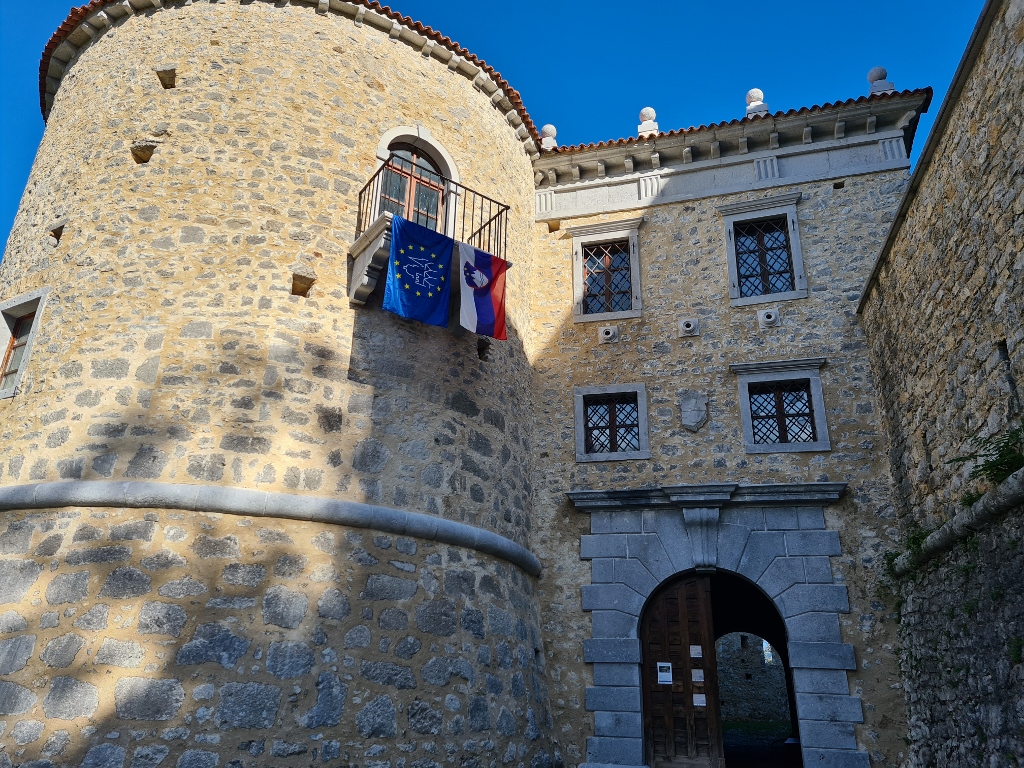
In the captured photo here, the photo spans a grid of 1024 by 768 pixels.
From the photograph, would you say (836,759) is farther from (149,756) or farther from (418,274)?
(418,274)

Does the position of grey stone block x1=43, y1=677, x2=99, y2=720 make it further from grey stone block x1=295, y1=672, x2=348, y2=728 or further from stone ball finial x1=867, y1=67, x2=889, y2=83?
stone ball finial x1=867, y1=67, x2=889, y2=83

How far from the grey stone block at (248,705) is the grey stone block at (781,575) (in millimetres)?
5744

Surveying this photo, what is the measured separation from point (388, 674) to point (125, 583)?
244 cm

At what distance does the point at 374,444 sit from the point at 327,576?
150cm

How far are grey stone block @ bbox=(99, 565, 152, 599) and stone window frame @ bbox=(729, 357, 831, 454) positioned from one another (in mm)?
7092

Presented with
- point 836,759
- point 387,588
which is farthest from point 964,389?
point 387,588

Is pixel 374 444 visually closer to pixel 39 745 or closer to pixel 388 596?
pixel 388 596

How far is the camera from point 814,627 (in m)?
8.92

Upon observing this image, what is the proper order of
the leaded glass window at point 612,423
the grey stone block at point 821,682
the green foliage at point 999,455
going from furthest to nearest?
the leaded glass window at point 612,423 → the grey stone block at point 821,682 → the green foliage at point 999,455

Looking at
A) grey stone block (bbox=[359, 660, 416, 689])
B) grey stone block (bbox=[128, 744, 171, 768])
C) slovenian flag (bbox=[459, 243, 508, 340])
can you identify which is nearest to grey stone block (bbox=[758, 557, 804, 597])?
slovenian flag (bbox=[459, 243, 508, 340])

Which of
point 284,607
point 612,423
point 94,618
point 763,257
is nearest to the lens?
point 94,618

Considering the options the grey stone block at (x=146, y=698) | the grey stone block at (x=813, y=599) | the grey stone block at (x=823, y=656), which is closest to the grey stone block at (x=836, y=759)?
the grey stone block at (x=823, y=656)

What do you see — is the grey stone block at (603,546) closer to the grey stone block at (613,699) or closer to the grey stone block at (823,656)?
the grey stone block at (613,699)

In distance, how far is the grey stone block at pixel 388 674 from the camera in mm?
7023
